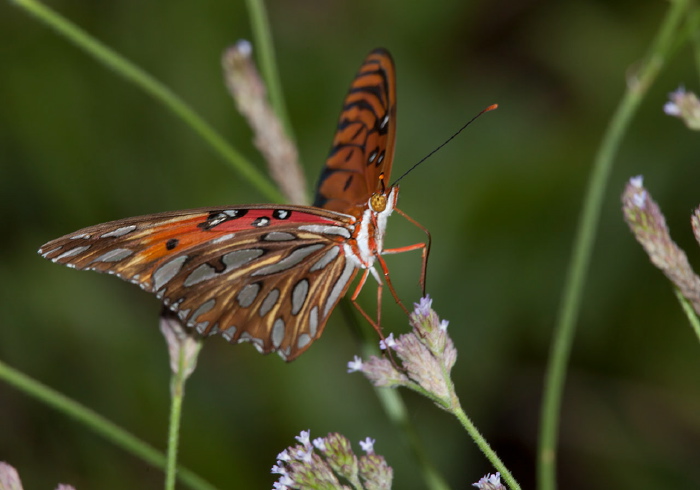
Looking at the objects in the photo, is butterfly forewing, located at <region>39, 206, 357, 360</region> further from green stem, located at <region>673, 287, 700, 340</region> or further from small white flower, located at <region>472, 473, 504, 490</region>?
green stem, located at <region>673, 287, 700, 340</region>

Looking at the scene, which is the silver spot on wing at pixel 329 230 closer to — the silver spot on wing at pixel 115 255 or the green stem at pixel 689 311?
the silver spot on wing at pixel 115 255

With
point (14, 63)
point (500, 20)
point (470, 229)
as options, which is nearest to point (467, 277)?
point (470, 229)

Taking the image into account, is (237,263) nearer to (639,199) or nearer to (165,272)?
(165,272)

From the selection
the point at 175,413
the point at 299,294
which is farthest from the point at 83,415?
the point at 299,294

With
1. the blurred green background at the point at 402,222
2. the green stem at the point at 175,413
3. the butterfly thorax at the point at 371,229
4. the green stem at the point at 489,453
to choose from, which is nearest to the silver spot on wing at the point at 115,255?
the green stem at the point at 175,413

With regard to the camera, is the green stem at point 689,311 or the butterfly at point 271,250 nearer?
the green stem at point 689,311

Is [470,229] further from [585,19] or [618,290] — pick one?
[585,19]

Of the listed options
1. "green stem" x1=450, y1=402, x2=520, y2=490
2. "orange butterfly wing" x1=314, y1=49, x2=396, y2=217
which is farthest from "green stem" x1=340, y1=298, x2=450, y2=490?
"green stem" x1=450, y1=402, x2=520, y2=490
